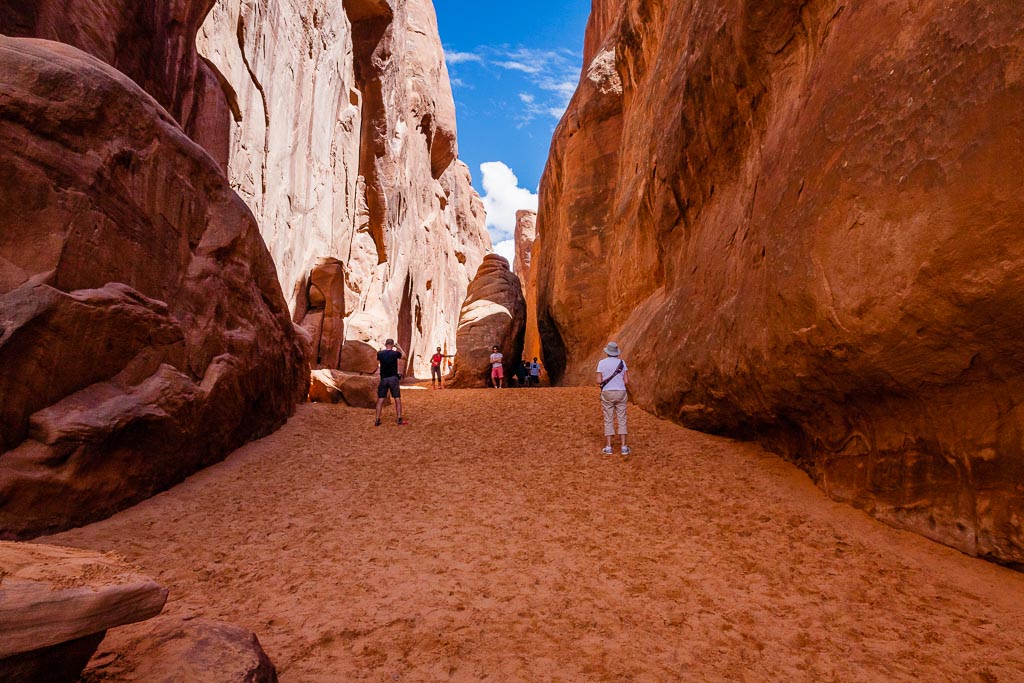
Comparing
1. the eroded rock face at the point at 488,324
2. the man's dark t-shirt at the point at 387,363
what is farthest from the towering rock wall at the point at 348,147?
the man's dark t-shirt at the point at 387,363

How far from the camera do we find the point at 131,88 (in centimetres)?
583

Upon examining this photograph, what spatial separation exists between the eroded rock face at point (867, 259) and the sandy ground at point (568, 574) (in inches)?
25.4

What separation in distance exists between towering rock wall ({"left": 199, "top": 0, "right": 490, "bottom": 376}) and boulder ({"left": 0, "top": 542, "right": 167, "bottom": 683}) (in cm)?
1535

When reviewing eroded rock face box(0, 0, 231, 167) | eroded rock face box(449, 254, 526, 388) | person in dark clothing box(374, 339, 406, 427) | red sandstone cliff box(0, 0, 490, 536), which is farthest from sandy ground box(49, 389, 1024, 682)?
eroded rock face box(449, 254, 526, 388)

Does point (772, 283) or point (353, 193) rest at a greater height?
point (353, 193)

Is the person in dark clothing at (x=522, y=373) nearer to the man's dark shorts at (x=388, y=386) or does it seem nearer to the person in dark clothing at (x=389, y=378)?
the person in dark clothing at (x=389, y=378)

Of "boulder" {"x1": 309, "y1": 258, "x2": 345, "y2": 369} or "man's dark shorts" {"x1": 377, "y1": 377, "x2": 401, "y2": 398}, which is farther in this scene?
"boulder" {"x1": 309, "y1": 258, "x2": 345, "y2": 369}

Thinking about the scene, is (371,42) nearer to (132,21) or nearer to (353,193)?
(353,193)

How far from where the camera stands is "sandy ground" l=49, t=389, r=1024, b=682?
127 inches

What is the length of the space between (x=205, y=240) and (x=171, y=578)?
447 cm

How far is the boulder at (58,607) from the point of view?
75.8 inches

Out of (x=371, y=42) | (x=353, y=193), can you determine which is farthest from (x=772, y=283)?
(x=371, y=42)

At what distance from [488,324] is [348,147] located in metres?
11.5

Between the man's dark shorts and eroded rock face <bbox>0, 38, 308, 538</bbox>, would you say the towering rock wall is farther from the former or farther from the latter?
eroded rock face <bbox>0, 38, 308, 538</bbox>
